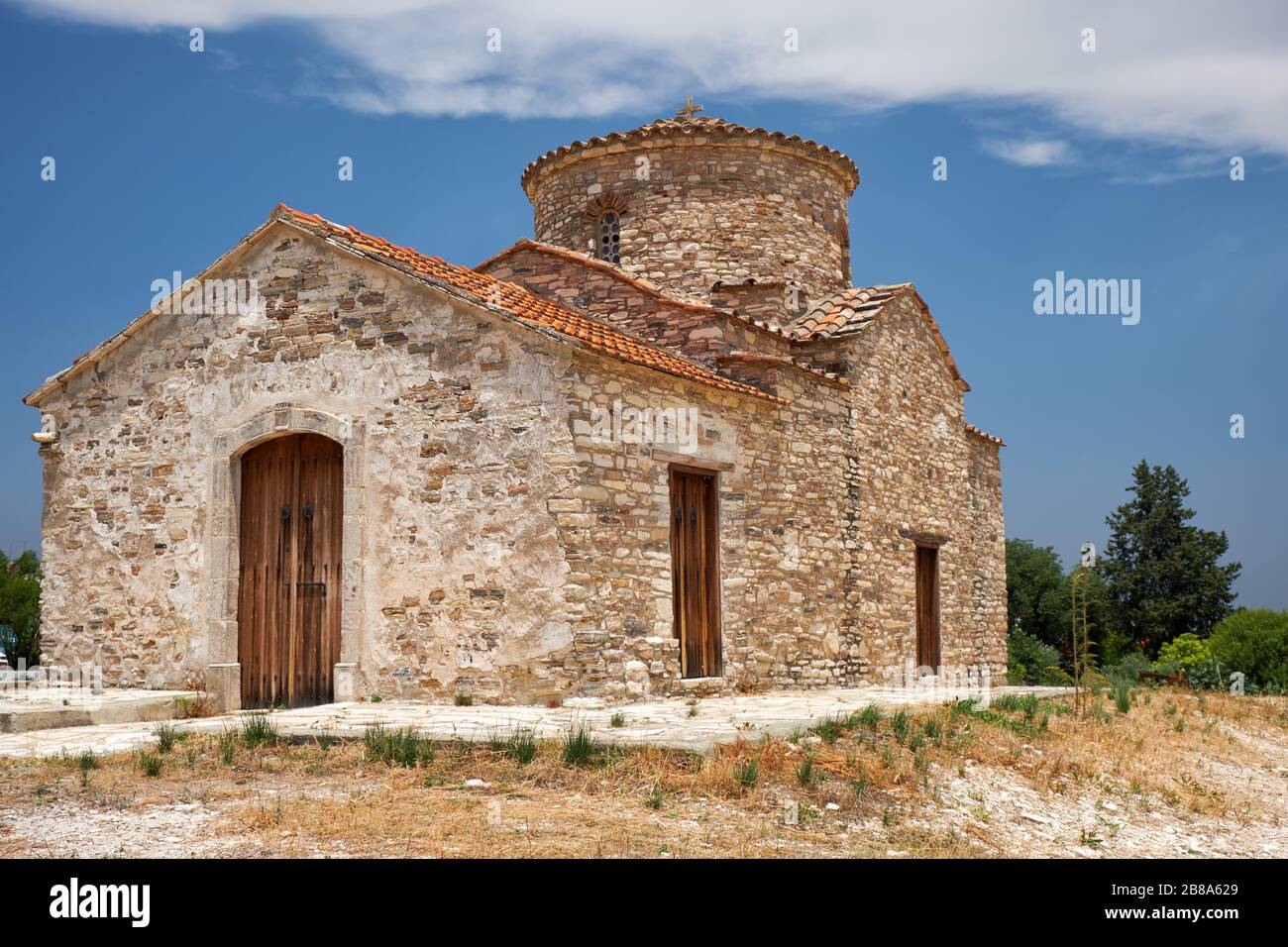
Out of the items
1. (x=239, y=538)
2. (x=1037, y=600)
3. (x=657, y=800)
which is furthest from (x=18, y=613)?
(x=1037, y=600)

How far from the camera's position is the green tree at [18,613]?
1881 centimetres

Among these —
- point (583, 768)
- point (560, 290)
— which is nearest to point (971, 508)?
point (560, 290)

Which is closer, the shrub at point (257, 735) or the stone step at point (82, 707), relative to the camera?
the shrub at point (257, 735)

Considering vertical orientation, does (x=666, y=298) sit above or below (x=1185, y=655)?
above

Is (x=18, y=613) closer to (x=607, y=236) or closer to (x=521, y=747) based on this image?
(x=607, y=236)

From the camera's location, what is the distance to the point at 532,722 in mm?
8344

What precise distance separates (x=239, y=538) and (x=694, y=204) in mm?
7686

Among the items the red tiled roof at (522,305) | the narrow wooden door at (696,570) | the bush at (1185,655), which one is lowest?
the bush at (1185,655)

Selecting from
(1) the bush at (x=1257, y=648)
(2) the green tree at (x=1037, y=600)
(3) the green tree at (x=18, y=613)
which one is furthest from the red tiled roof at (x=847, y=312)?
(2) the green tree at (x=1037, y=600)

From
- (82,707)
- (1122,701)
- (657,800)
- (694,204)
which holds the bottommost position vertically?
(1122,701)

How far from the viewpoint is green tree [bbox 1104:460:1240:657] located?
28.9 meters

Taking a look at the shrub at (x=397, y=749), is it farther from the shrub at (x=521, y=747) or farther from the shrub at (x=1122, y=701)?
the shrub at (x=1122, y=701)

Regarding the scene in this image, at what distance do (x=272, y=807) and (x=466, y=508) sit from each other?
455cm

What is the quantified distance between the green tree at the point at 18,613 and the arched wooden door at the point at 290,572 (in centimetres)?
930
